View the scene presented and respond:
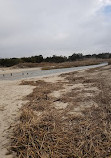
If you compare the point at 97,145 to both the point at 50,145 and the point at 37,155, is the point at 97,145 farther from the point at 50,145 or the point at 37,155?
the point at 37,155

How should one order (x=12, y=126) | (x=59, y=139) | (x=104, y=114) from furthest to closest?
(x=104, y=114)
(x=12, y=126)
(x=59, y=139)

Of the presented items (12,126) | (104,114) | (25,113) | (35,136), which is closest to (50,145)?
(35,136)

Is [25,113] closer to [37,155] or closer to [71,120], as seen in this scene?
[71,120]

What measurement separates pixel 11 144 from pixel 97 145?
4.82ft

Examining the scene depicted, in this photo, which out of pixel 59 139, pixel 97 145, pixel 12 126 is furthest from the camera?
pixel 12 126

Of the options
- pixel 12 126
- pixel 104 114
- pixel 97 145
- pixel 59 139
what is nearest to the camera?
pixel 97 145

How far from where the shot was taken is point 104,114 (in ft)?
9.61

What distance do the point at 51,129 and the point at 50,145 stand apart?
42cm

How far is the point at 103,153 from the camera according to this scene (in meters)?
1.71

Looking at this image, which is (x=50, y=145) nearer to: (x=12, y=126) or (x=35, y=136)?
(x=35, y=136)

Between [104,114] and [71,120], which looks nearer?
[71,120]

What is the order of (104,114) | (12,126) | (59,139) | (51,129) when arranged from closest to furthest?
1. (59,139)
2. (51,129)
3. (12,126)
4. (104,114)

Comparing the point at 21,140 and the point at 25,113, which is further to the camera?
the point at 25,113

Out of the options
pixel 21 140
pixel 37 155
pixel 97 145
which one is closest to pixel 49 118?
pixel 21 140
